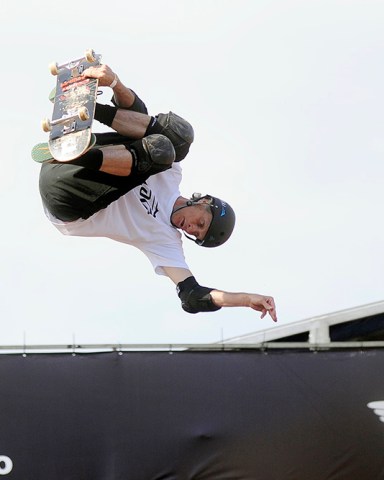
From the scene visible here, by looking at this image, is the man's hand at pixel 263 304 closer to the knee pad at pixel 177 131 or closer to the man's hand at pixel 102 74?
the knee pad at pixel 177 131

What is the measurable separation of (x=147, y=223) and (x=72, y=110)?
1163mm

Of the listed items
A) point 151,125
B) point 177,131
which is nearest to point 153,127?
point 151,125

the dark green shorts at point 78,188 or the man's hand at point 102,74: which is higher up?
the man's hand at point 102,74

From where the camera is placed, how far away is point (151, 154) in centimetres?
993

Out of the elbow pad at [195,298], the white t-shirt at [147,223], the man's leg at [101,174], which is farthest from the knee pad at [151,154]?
the elbow pad at [195,298]

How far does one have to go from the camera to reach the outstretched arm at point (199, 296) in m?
10.4

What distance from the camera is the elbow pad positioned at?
10.6 meters

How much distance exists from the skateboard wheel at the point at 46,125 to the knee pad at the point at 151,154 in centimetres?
57

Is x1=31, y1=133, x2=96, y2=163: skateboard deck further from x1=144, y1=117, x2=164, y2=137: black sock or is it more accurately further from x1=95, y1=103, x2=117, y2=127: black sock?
x1=144, y1=117, x2=164, y2=137: black sock

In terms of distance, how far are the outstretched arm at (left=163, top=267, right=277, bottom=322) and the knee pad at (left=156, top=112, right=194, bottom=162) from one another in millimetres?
973

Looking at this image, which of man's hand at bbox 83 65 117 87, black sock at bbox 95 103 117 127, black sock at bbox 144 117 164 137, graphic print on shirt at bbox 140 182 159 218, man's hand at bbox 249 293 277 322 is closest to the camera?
man's hand at bbox 83 65 117 87

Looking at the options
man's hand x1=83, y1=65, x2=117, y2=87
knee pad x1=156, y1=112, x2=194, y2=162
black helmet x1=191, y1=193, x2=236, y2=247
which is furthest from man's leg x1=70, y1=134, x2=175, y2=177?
black helmet x1=191, y1=193, x2=236, y2=247

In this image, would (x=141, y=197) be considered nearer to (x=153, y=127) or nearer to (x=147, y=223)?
(x=147, y=223)

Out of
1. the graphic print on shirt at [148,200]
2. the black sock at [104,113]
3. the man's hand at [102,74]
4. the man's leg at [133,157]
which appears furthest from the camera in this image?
the graphic print on shirt at [148,200]
